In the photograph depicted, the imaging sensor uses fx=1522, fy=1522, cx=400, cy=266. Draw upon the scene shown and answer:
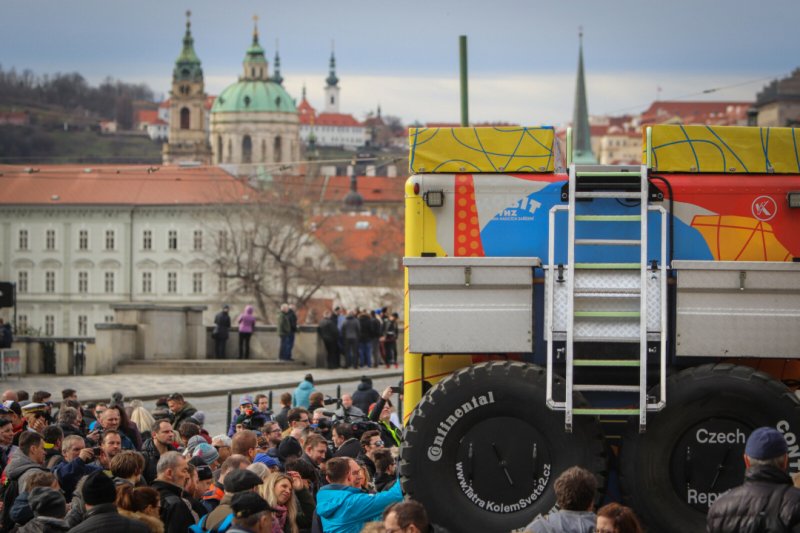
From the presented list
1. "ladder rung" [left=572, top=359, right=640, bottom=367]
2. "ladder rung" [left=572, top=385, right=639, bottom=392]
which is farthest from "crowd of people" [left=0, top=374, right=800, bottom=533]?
"ladder rung" [left=572, top=359, right=640, bottom=367]

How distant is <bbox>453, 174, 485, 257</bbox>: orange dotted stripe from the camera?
1029cm

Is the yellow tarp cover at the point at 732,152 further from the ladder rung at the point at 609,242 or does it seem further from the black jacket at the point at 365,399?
the black jacket at the point at 365,399

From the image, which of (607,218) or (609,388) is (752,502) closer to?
(609,388)

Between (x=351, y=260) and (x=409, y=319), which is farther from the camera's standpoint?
(x=351, y=260)

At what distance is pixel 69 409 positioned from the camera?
1385cm

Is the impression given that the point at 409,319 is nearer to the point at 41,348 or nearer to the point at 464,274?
the point at 464,274

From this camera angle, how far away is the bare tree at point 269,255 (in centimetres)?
8900

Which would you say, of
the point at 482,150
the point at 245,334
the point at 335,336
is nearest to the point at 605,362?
the point at 482,150

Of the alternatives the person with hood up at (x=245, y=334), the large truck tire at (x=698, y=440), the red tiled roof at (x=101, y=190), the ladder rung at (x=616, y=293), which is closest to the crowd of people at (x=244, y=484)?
the large truck tire at (x=698, y=440)

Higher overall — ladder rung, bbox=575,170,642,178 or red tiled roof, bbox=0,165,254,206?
red tiled roof, bbox=0,165,254,206

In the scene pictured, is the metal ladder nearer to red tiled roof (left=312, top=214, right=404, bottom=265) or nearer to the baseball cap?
the baseball cap

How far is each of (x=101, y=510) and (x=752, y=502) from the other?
3558mm

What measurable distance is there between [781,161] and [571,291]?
1.88 meters

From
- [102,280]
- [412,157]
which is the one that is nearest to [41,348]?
[412,157]
